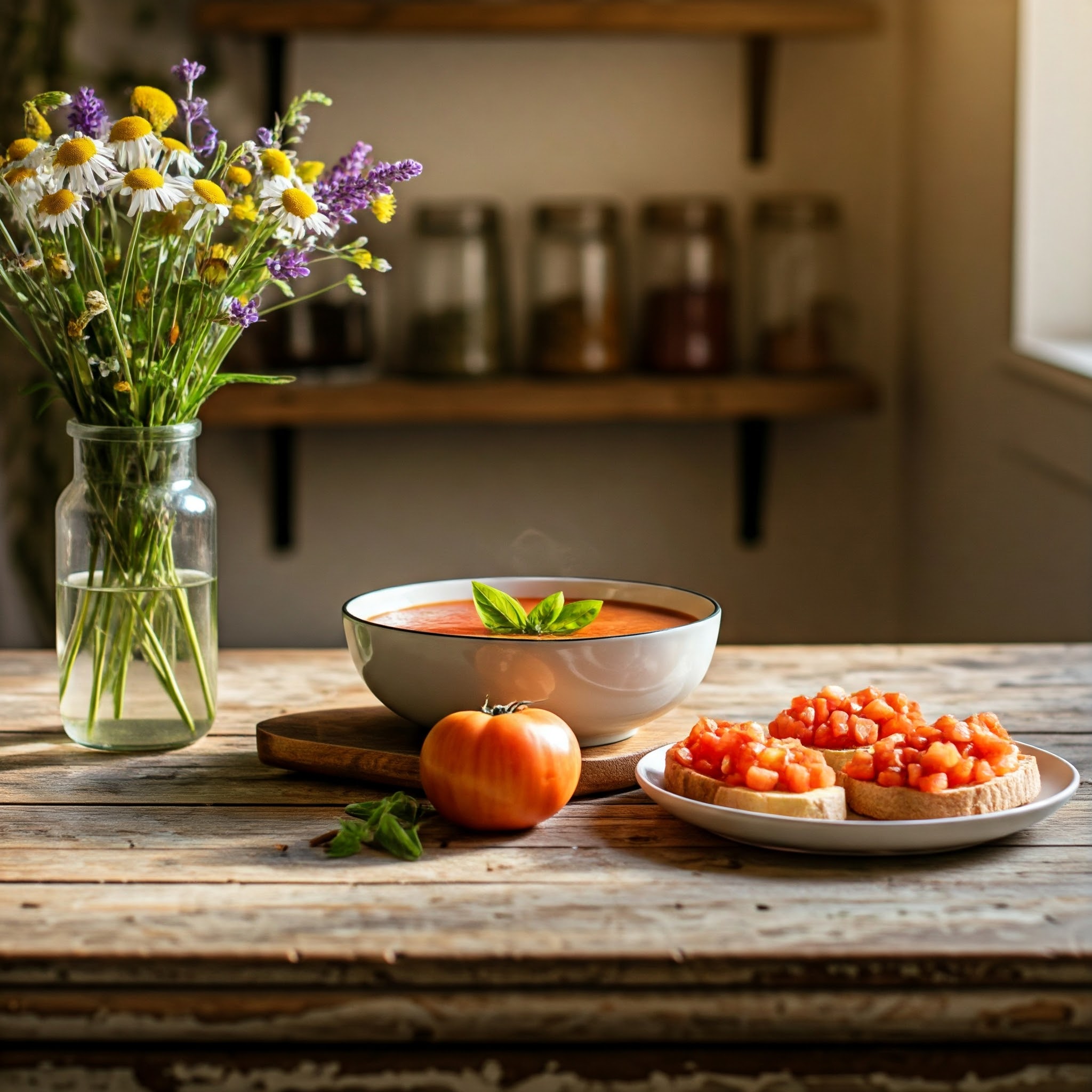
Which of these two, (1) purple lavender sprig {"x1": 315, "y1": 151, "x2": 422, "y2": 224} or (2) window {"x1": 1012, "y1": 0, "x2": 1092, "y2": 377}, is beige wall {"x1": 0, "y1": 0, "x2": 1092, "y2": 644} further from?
(1) purple lavender sprig {"x1": 315, "y1": 151, "x2": 422, "y2": 224}

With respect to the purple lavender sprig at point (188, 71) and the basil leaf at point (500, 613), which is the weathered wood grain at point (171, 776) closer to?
the basil leaf at point (500, 613)

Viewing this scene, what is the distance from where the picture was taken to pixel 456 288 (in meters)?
2.40

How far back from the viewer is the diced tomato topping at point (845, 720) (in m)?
0.95

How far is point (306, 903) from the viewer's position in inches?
31.9

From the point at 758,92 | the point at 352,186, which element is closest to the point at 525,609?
the point at 352,186


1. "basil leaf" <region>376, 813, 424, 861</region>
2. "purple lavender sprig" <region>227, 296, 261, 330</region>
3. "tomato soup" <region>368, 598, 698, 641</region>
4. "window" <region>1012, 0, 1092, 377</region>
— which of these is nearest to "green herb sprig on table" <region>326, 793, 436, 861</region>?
"basil leaf" <region>376, 813, 424, 861</region>

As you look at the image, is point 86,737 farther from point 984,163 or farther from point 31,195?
point 984,163

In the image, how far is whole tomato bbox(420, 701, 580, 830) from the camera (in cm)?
89

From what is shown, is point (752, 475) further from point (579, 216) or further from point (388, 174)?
point (388, 174)

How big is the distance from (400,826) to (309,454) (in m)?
1.83

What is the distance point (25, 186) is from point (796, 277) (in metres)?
1.70

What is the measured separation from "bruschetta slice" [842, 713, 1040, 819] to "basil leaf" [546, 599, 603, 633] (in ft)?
0.70

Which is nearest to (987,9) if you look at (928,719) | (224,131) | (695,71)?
(695,71)

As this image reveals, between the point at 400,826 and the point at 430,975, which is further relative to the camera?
the point at 400,826
